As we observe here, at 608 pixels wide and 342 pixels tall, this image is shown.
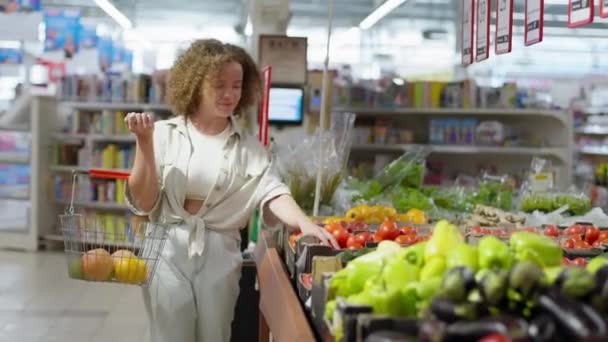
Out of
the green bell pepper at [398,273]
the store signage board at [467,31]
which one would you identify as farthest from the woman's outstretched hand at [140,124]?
the store signage board at [467,31]

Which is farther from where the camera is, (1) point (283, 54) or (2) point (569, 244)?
(1) point (283, 54)

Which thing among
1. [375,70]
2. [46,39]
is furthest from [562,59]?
[46,39]

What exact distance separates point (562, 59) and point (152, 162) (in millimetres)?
24913

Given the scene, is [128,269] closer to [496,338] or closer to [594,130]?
[496,338]

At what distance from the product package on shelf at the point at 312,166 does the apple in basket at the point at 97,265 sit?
6.10 ft

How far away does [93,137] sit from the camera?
33.8 ft

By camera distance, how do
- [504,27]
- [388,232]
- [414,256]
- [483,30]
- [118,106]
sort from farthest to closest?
[118,106]
[483,30]
[504,27]
[388,232]
[414,256]

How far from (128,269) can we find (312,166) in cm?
194

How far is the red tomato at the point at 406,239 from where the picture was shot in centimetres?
287

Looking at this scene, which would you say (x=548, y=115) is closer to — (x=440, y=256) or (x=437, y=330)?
(x=440, y=256)

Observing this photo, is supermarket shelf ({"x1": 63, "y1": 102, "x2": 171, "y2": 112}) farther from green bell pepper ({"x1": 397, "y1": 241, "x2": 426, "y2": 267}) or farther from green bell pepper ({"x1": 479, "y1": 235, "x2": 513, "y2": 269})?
green bell pepper ({"x1": 479, "y1": 235, "x2": 513, "y2": 269})

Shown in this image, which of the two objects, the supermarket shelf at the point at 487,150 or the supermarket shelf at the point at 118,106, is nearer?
the supermarket shelf at the point at 487,150

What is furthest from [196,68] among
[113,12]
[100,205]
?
[113,12]

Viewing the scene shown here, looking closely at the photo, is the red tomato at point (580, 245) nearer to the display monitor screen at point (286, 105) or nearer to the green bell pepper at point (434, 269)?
the green bell pepper at point (434, 269)
